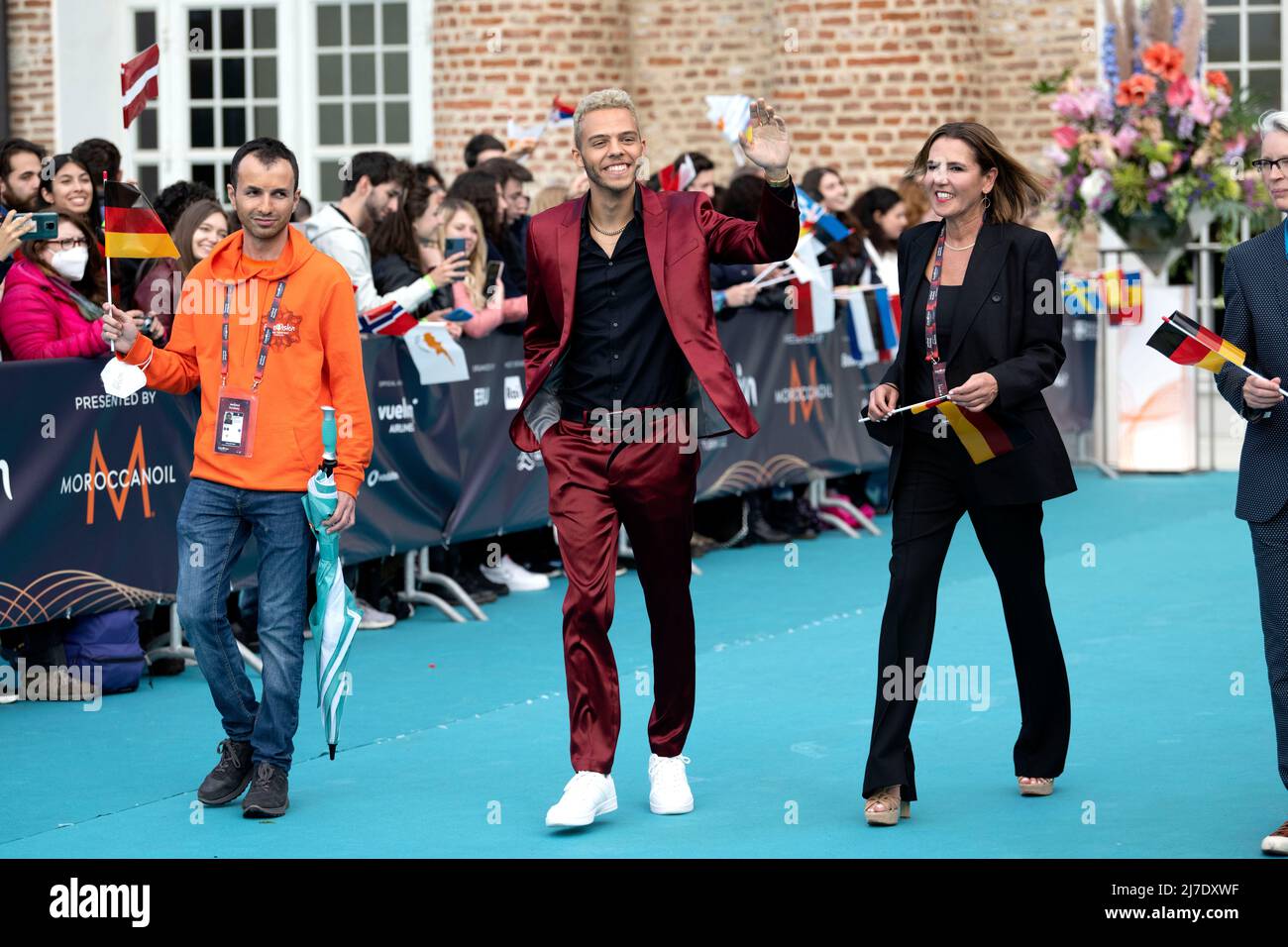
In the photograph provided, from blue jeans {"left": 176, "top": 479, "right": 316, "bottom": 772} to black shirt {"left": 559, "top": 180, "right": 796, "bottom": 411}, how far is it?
0.99 m

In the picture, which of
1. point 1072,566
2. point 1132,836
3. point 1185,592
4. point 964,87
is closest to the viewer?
point 1132,836

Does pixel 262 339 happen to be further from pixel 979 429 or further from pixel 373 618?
pixel 373 618

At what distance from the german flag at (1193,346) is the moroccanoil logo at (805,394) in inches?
275

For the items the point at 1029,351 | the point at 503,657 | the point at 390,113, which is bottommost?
the point at 503,657

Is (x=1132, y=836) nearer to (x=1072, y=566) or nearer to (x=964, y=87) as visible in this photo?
(x=1072, y=566)

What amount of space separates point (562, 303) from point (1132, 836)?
218cm

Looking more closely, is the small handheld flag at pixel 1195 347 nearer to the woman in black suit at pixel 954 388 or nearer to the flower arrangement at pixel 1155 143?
the woman in black suit at pixel 954 388

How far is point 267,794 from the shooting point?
6125 millimetres

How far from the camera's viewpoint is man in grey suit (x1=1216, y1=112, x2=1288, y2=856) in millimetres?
5430

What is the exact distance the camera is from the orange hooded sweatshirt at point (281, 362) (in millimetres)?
6129

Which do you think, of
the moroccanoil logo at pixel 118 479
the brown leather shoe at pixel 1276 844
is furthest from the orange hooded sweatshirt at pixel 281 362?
the brown leather shoe at pixel 1276 844

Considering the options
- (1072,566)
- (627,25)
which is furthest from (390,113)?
(1072,566)

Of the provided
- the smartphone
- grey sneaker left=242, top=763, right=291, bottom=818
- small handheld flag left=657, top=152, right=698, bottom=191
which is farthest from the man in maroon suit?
small handheld flag left=657, top=152, right=698, bottom=191

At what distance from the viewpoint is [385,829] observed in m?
5.94
